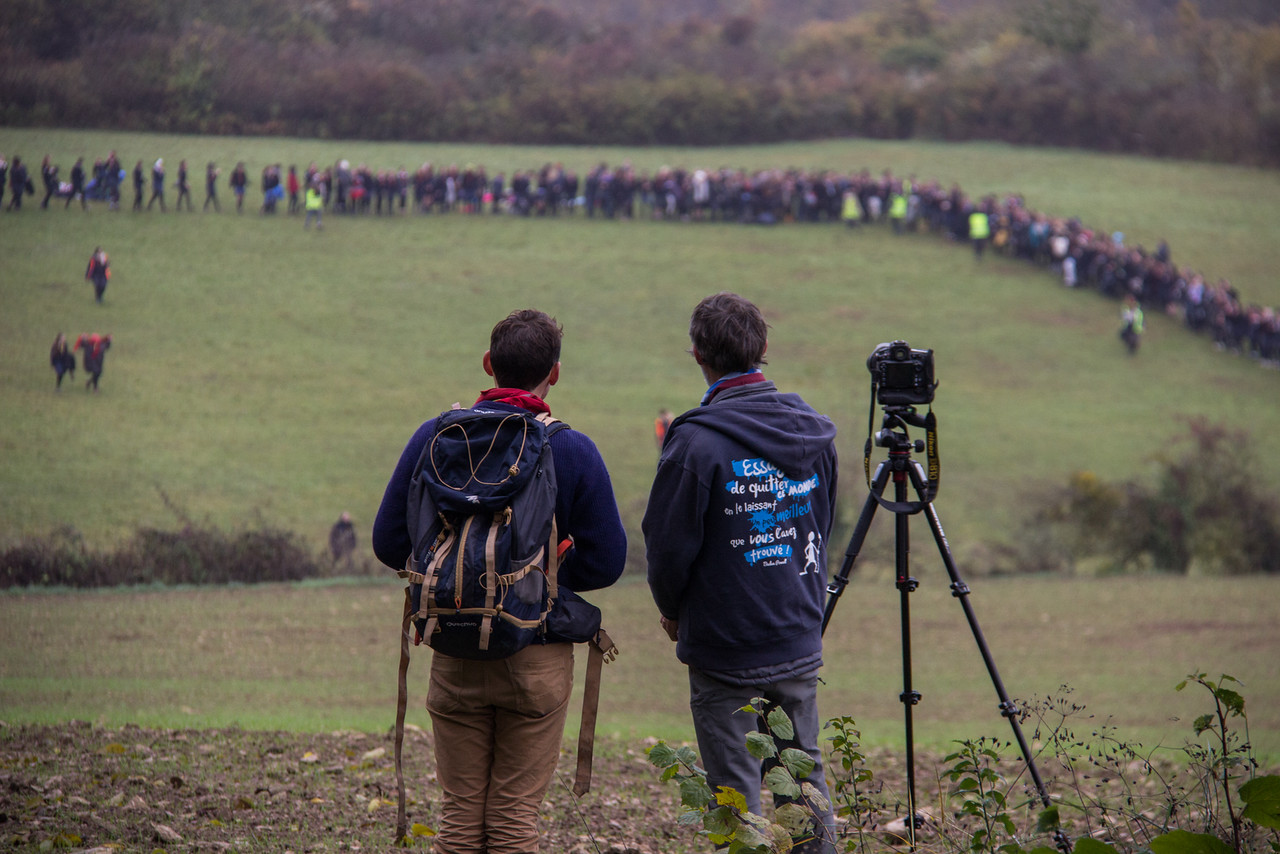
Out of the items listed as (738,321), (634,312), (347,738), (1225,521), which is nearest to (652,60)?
A: (634,312)

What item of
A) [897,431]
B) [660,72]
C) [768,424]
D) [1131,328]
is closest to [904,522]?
[897,431]

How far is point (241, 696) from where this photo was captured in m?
7.06

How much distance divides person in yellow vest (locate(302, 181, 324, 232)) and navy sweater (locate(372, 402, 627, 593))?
27.7 feet

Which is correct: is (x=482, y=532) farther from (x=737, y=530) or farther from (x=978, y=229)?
(x=978, y=229)

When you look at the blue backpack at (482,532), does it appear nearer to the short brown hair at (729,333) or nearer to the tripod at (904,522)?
the short brown hair at (729,333)

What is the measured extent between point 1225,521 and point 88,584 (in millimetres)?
11853

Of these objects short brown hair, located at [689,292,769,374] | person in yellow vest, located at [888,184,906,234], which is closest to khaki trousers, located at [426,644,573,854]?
short brown hair, located at [689,292,769,374]

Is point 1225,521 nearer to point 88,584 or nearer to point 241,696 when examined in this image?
point 241,696

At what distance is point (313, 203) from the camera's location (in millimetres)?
10500

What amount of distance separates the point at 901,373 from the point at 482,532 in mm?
1635

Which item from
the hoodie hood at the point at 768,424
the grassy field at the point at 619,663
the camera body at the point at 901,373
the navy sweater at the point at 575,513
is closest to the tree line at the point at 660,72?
the grassy field at the point at 619,663

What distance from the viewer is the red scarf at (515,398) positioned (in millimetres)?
2623

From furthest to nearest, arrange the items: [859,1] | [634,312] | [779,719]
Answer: [859,1] → [634,312] → [779,719]

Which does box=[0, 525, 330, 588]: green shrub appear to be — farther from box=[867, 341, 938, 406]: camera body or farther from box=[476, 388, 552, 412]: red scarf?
box=[867, 341, 938, 406]: camera body
